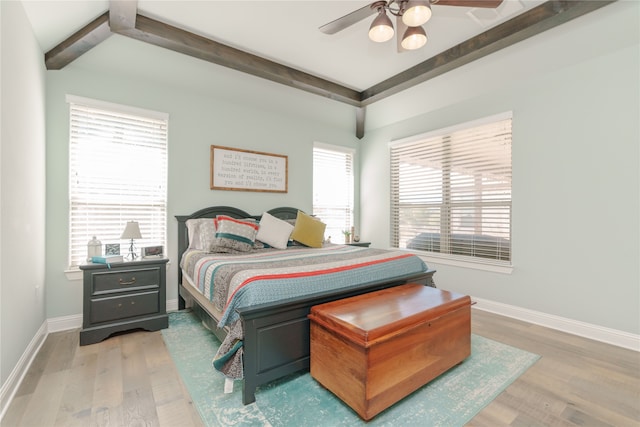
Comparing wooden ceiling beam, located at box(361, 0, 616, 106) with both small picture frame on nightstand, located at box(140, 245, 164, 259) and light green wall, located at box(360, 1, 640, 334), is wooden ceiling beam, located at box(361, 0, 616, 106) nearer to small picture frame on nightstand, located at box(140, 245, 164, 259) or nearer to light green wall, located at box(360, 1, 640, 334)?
light green wall, located at box(360, 1, 640, 334)

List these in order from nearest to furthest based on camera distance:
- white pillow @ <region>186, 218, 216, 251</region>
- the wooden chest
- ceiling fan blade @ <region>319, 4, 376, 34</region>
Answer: the wooden chest, ceiling fan blade @ <region>319, 4, 376, 34</region>, white pillow @ <region>186, 218, 216, 251</region>

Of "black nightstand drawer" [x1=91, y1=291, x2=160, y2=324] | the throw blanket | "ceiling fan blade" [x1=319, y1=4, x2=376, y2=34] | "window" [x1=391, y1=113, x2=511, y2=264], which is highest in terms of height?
"ceiling fan blade" [x1=319, y1=4, x2=376, y2=34]

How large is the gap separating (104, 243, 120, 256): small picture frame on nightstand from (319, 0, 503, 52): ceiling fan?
2.84 meters

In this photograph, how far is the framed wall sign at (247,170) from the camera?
3791 millimetres

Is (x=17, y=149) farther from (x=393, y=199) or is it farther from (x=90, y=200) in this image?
(x=393, y=199)

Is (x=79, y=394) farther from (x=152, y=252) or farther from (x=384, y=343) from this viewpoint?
(x=384, y=343)

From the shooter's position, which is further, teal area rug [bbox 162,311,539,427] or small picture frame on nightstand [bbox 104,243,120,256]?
small picture frame on nightstand [bbox 104,243,120,256]

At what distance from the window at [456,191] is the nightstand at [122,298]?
3.40 meters

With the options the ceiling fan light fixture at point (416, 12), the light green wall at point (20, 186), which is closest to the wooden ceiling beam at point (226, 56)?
the light green wall at point (20, 186)

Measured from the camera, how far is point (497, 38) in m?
2.74

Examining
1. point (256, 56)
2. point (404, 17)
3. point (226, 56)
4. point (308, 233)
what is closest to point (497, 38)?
point (404, 17)

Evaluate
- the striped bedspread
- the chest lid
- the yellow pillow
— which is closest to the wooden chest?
the chest lid

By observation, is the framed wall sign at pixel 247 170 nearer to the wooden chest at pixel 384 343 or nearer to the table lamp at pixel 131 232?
the table lamp at pixel 131 232

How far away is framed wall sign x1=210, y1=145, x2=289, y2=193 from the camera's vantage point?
149 inches
